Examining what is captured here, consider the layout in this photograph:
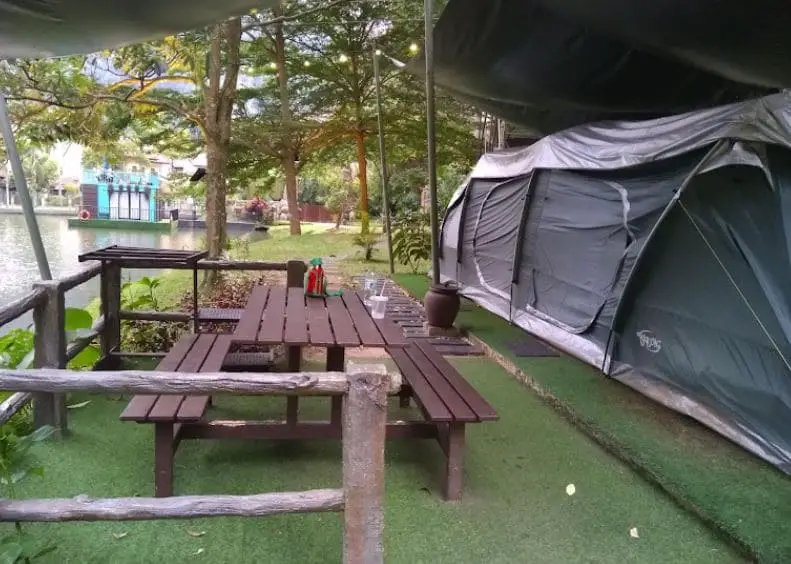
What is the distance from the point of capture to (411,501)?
2.68m

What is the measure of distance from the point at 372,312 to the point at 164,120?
1431 centimetres

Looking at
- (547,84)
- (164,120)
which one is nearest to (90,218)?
(164,120)

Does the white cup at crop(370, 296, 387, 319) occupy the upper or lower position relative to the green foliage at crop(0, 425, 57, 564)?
upper

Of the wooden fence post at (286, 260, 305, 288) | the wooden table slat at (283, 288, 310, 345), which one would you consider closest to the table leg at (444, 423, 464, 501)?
the wooden table slat at (283, 288, 310, 345)

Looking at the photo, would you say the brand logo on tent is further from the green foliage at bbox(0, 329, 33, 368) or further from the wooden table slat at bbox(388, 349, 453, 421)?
the green foliage at bbox(0, 329, 33, 368)

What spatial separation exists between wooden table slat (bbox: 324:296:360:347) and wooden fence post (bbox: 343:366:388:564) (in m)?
0.80

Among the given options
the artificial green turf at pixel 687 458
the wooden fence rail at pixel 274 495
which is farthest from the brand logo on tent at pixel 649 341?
the wooden fence rail at pixel 274 495

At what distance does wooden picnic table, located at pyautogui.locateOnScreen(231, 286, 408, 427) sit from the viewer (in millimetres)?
2623

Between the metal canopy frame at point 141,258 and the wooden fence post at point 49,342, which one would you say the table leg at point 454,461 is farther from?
the metal canopy frame at point 141,258

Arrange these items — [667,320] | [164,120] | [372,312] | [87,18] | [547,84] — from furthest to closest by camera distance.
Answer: [164,120]
[547,84]
[667,320]
[372,312]
[87,18]

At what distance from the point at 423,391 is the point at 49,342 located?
198 cm

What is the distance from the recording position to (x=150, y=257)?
4.06 metres

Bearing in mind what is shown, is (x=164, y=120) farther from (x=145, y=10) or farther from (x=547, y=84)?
(x=145, y=10)

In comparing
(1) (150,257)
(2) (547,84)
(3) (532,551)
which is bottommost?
(3) (532,551)
